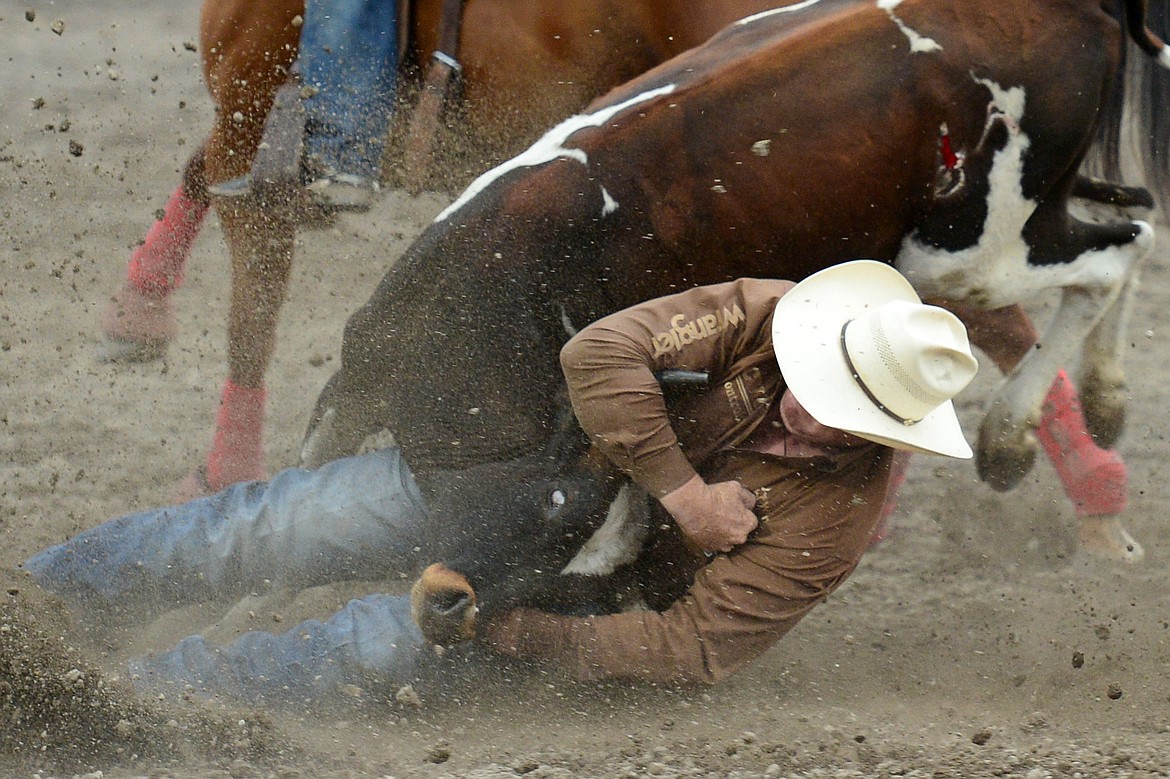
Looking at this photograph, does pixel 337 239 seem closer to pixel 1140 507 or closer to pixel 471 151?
pixel 471 151

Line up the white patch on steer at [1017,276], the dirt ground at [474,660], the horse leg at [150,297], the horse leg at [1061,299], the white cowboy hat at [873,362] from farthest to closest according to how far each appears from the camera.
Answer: the horse leg at [150,297] → the horse leg at [1061,299] → the white patch on steer at [1017,276] → the dirt ground at [474,660] → the white cowboy hat at [873,362]

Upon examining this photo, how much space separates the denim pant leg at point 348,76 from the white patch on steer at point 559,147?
0.71m

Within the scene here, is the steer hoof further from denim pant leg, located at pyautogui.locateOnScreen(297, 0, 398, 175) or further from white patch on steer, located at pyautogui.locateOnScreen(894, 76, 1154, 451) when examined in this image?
denim pant leg, located at pyautogui.locateOnScreen(297, 0, 398, 175)

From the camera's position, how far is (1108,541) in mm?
3715

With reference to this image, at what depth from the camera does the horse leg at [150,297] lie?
4203 millimetres

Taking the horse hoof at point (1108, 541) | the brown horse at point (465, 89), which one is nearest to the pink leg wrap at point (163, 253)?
the brown horse at point (465, 89)

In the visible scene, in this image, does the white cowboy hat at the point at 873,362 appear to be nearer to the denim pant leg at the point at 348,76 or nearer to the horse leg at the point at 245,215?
the denim pant leg at the point at 348,76

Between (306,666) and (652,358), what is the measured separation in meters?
1.07

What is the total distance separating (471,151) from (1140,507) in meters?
2.22

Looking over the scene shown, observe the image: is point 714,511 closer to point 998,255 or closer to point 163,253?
point 998,255

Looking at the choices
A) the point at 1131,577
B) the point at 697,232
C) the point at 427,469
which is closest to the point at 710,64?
the point at 697,232

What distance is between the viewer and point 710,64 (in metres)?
3.09

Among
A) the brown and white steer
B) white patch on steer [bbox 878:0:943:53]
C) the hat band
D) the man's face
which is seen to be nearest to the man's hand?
the man's face

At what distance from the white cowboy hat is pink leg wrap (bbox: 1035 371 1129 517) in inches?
45.1
